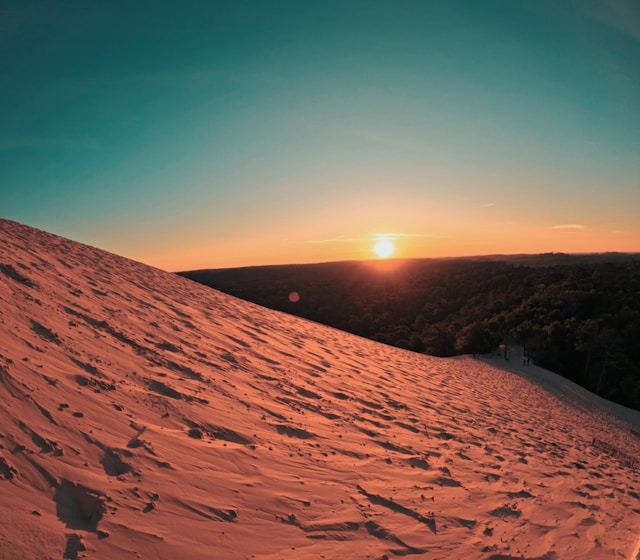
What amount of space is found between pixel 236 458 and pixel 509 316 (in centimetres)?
3163

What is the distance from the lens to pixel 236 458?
11.3 feet

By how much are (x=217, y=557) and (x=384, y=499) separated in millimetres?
1690

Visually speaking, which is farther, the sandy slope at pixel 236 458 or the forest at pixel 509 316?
the forest at pixel 509 316

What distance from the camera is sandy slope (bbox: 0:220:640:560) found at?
2463mm

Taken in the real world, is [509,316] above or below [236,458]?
below

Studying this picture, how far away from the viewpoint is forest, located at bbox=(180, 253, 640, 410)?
23.8m

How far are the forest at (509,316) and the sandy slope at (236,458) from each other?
19972 mm

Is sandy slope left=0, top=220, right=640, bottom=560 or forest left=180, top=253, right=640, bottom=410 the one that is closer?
sandy slope left=0, top=220, right=640, bottom=560

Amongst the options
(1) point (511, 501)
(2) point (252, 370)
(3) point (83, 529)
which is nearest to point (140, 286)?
(2) point (252, 370)

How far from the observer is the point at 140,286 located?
9.20m

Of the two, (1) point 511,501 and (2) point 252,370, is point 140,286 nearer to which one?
(2) point 252,370

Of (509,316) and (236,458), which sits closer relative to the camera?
(236,458)

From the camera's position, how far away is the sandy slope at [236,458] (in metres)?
2.46

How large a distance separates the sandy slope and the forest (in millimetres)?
19972
